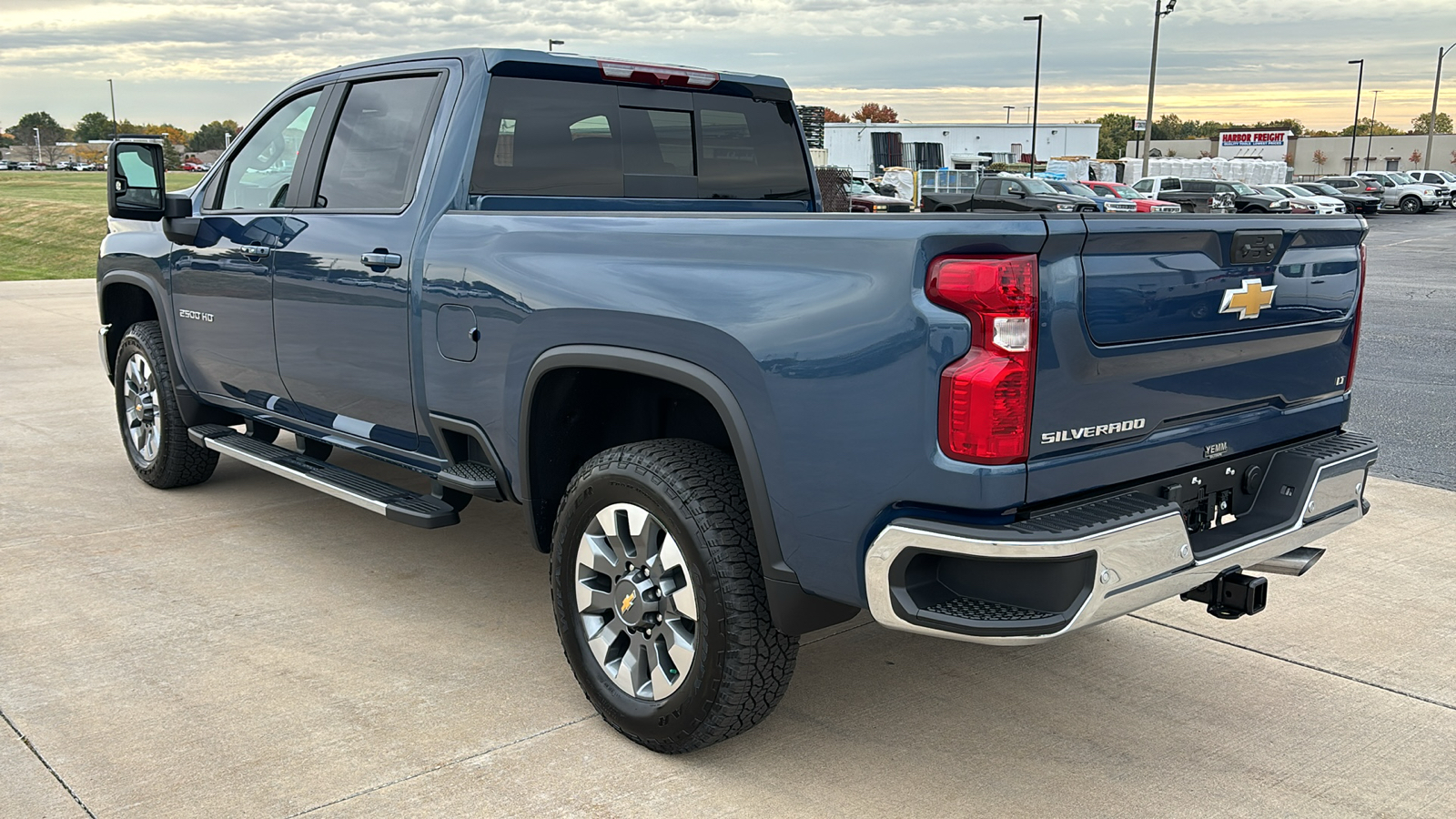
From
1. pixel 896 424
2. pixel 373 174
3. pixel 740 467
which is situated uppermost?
pixel 373 174

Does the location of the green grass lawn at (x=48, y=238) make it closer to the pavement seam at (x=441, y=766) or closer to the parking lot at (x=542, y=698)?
the parking lot at (x=542, y=698)

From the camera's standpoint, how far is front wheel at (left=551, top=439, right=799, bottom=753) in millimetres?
3176

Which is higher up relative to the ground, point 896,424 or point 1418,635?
point 896,424

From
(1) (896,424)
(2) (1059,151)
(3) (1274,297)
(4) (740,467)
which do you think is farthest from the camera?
(2) (1059,151)

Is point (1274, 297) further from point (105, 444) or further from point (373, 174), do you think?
point (105, 444)

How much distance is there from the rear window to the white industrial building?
59708mm

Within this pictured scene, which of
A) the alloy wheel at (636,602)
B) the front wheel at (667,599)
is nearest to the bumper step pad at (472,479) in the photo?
the front wheel at (667,599)

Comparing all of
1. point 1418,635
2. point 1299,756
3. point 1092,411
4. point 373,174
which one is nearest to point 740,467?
point 1092,411

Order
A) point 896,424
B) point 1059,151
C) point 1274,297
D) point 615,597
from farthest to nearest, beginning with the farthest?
1. point 1059,151
2. point 615,597
3. point 1274,297
4. point 896,424

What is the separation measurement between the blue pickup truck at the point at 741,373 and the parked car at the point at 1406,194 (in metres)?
53.4

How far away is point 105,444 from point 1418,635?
707 cm

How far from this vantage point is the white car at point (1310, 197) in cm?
3997

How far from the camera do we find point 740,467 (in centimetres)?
309

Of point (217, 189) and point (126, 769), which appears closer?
point (126, 769)
